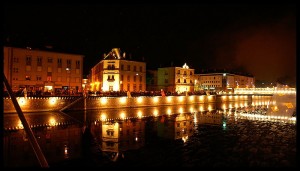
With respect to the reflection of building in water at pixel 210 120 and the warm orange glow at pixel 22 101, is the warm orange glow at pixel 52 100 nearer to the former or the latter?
the warm orange glow at pixel 22 101

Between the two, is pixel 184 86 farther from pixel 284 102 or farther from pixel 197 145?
pixel 197 145

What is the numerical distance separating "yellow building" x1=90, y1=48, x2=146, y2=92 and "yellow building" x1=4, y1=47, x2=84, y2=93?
10930mm

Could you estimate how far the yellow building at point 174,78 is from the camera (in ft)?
310

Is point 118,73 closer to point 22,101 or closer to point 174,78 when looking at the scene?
point 174,78

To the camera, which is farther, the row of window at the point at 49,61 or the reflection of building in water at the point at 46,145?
the row of window at the point at 49,61

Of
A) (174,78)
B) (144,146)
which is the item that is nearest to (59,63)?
(174,78)

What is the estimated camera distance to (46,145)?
20812 mm

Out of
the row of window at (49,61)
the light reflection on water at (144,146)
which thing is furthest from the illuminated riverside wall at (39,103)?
the row of window at (49,61)

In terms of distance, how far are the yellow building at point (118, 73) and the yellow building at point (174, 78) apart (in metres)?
14.8

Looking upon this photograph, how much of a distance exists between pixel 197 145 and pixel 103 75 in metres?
58.4

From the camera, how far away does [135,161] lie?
16.5 metres

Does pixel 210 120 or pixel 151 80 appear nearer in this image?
pixel 210 120

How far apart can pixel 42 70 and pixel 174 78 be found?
1813 inches

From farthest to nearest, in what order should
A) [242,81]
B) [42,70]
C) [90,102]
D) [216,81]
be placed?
[242,81] < [216,81] < [42,70] < [90,102]
